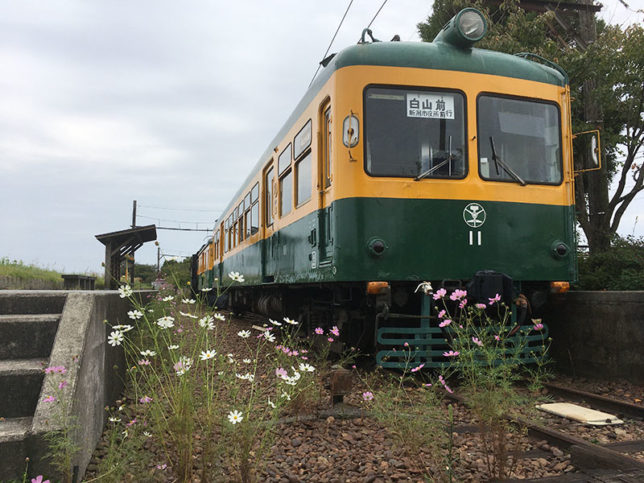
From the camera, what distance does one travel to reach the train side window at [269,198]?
798cm

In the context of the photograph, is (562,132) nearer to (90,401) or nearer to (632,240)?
(632,240)

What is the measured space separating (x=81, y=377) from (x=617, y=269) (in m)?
6.55

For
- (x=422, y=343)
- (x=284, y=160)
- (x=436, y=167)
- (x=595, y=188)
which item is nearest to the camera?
(x=422, y=343)

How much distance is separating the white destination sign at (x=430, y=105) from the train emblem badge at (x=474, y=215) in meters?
0.83

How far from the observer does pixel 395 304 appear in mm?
5344

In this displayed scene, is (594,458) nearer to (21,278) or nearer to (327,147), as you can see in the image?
(327,147)

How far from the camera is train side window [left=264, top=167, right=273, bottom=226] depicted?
26.2 ft

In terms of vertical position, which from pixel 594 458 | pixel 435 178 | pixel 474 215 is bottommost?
pixel 594 458

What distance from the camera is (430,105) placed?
4.97m

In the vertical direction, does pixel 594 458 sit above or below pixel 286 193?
below

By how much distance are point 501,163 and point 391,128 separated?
108 centimetres

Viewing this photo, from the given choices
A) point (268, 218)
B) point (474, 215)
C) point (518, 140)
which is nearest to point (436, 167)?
point (474, 215)

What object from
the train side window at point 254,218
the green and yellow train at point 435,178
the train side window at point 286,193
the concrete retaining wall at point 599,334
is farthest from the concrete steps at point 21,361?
the train side window at point 254,218

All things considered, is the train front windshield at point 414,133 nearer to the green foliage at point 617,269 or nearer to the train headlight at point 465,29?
the train headlight at point 465,29
